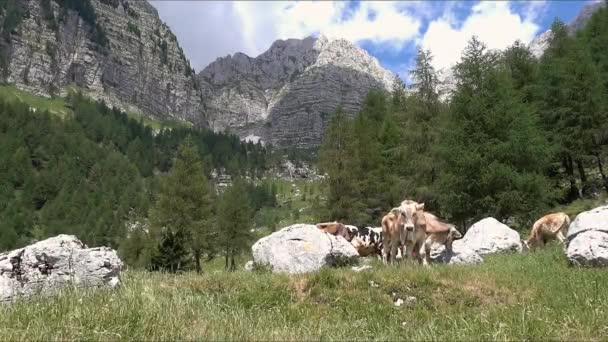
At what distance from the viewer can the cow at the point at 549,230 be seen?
1927cm

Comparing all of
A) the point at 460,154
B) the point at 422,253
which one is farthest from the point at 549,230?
the point at 460,154

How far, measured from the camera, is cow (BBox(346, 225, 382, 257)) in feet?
68.0

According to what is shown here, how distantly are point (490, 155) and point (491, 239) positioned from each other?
11762 millimetres

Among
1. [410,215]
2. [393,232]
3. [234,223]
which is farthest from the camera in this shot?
[234,223]

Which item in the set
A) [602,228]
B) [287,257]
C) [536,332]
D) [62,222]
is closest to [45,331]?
[536,332]

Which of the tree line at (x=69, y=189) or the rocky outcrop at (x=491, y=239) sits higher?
the tree line at (x=69, y=189)

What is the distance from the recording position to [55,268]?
9805 mm

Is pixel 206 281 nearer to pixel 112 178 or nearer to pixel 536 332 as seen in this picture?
pixel 536 332

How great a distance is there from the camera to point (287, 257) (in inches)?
627

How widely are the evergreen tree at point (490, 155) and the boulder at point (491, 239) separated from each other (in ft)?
29.6

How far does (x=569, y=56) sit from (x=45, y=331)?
4568 cm

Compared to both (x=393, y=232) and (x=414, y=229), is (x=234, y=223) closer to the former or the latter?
(x=393, y=232)

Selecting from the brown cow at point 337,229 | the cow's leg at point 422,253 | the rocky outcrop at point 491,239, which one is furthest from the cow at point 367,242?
the cow's leg at point 422,253

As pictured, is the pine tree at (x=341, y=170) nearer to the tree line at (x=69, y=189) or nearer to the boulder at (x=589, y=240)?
the tree line at (x=69, y=189)
